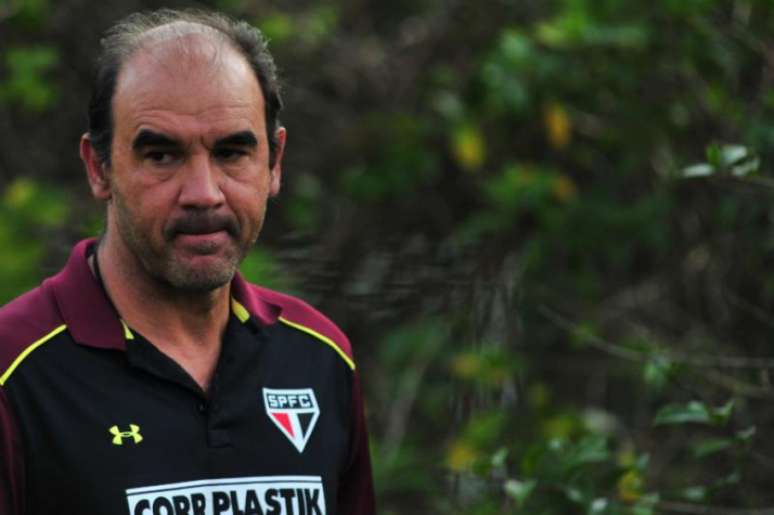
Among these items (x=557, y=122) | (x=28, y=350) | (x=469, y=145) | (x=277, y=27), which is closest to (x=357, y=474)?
(x=28, y=350)

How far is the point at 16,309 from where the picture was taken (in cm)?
295

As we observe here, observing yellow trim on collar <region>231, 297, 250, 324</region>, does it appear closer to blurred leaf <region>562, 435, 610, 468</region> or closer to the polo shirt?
the polo shirt

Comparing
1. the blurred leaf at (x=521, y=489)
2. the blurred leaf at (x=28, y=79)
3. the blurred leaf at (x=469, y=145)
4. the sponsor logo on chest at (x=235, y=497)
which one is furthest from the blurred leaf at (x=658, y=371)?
the blurred leaf at (x=28, y=79)

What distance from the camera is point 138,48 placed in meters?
2.99

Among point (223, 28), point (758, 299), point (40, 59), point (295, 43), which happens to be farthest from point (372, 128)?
point (223, 28)

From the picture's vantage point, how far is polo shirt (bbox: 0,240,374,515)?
2814mm

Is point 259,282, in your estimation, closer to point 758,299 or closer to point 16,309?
point 758,299

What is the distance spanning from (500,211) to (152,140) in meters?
3.94

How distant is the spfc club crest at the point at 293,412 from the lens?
3.10m

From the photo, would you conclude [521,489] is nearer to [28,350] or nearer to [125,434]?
[125,434]

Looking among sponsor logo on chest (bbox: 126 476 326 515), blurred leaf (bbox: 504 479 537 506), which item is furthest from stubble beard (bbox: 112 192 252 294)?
blurred leaf (bbox: 504 479 537 506)

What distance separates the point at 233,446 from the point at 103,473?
0.25m

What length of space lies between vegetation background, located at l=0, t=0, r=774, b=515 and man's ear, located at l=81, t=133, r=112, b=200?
1539mm

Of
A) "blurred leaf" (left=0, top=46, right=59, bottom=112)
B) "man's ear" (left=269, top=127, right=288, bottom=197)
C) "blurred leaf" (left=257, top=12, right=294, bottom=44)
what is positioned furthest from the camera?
"blurred leaf" (left=257, top=12, right=294, bottom=44)
